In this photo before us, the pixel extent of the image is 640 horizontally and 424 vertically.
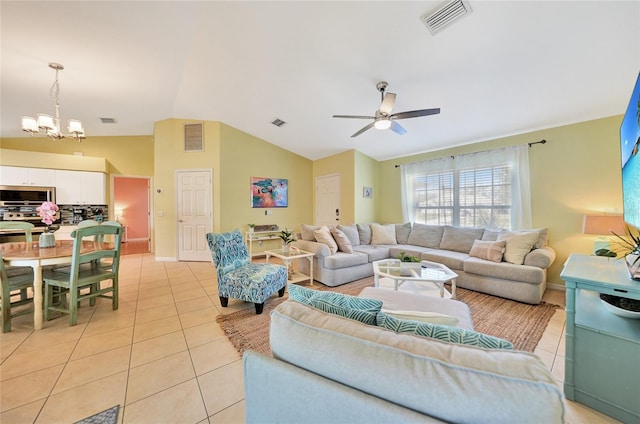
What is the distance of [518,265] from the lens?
2.96 metres

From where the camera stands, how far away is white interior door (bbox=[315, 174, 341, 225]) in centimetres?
562

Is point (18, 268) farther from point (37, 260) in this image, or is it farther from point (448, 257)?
point (448, 257)

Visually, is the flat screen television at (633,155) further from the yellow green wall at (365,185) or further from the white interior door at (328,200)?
the white interior door at (328,200)

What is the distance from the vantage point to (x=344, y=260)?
11.5ft

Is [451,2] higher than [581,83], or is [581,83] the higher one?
[451,2]

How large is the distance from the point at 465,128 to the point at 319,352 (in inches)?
168

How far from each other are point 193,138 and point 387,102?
421cm

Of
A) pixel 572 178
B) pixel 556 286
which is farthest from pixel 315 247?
pixel 572 178

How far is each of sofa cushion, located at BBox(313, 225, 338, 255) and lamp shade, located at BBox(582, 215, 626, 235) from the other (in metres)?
3.16

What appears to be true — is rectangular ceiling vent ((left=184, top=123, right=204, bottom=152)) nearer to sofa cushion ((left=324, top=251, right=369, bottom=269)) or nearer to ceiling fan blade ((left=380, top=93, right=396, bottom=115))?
sofa cushion ((left=324, top=251, right=369, bottom=269))

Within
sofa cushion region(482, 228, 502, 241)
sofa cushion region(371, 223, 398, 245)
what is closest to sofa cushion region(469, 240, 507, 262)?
sofa cushion region(482, 228, 502, 241)

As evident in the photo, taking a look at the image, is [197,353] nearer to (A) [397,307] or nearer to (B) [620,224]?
(A) [397,307]

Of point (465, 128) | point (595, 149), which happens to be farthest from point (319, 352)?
point (595, 149)

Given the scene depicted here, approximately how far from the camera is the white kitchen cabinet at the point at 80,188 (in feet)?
15.6
